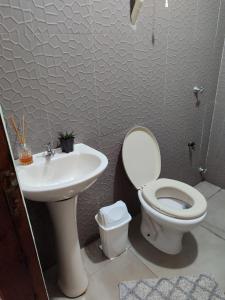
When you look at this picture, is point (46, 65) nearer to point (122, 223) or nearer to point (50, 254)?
point (122, 223)

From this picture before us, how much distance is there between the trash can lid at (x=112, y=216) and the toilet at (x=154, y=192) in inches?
5.6

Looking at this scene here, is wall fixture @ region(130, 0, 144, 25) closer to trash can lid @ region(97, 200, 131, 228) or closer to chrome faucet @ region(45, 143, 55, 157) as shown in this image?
chrome faucet @ region(45, 143, 55, 157)

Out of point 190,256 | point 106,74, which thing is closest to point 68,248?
point 190,256

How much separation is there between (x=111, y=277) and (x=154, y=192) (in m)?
0.61

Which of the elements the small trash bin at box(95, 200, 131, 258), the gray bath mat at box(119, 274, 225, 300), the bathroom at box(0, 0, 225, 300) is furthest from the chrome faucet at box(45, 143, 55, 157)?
the gray bath mat at box(119, 274, 225, 300)

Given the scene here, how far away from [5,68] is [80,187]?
0.62 metres

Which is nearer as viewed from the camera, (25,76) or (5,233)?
(5,233)

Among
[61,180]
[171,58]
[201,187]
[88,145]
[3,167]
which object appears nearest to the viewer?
[3,167]

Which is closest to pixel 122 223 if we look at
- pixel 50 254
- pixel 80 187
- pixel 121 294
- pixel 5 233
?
pixel 121 294

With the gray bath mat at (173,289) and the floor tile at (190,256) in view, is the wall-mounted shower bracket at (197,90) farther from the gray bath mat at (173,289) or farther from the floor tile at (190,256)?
the gray bath mat at (173,289)

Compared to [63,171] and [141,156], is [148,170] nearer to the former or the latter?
[141,156]

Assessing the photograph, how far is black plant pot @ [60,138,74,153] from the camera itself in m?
1.20

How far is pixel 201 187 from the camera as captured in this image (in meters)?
2.30

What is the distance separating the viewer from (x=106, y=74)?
4.28ft
